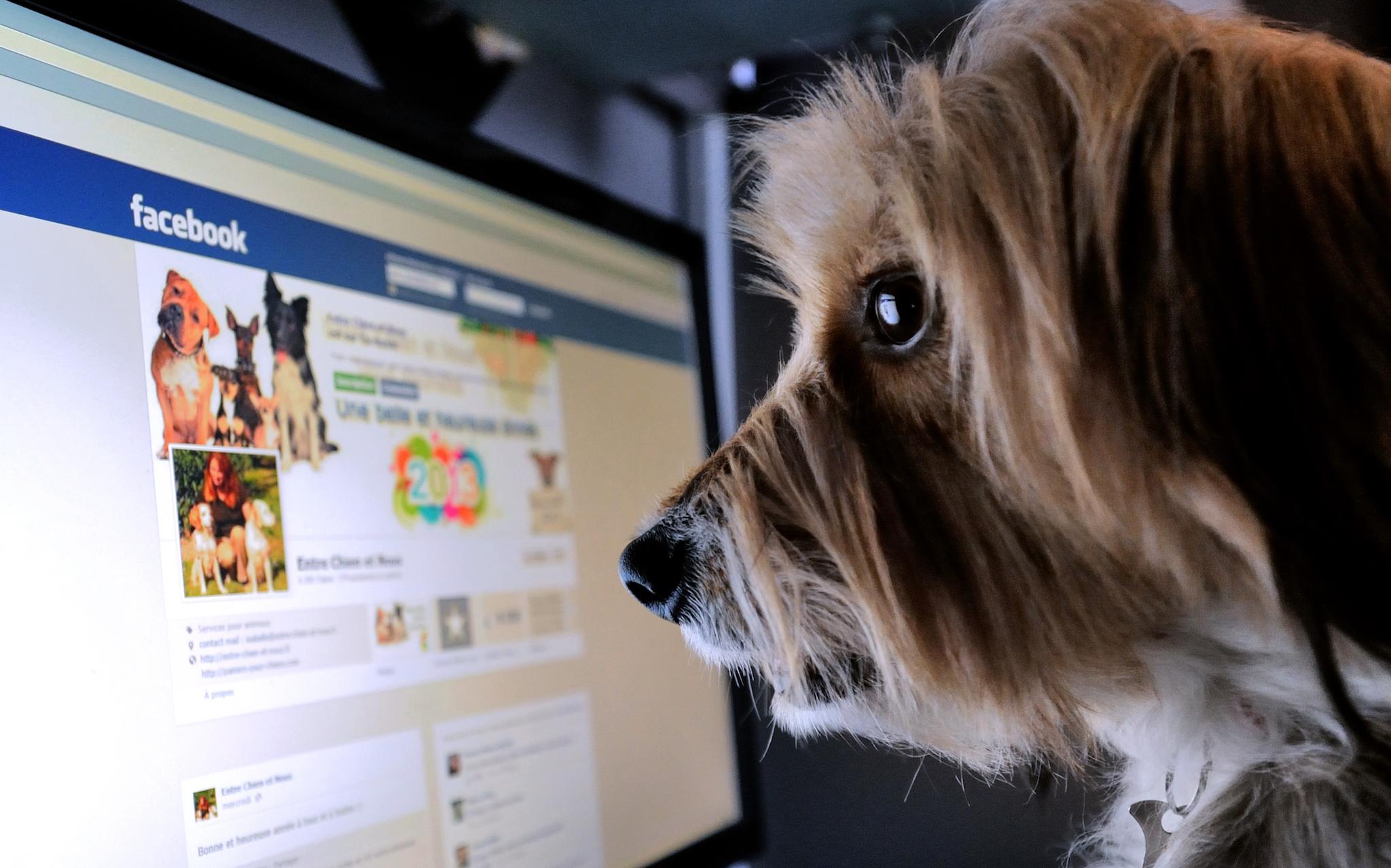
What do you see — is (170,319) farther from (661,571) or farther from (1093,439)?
(1093,439)

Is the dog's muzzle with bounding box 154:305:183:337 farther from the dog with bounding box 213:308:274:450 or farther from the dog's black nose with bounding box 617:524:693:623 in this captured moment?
the dog's black nose with bounding box 617:524:693:623

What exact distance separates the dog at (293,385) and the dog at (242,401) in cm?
1

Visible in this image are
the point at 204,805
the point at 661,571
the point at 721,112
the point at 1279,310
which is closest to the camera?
the point at 1279,310

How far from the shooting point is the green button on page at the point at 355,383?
0.78 meters

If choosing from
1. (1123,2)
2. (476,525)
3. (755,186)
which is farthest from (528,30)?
(1123,2)

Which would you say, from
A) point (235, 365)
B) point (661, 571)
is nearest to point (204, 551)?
point (235, 365)

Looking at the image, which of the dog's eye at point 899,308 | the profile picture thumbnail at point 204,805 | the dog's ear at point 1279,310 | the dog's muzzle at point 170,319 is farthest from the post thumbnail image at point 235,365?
the dog's ear at point 1279,310

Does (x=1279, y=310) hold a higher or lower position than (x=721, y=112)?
lower

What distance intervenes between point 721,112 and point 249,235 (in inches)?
32.4

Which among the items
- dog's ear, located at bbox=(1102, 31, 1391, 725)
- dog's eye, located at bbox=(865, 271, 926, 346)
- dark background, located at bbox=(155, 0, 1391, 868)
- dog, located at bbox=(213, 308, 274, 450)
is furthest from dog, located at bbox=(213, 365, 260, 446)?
dog's ear, located at bbox=(1102, 31, 1391, 725)

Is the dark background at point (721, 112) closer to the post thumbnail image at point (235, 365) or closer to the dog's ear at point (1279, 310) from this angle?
the post thumbnail image at point (235, 365)

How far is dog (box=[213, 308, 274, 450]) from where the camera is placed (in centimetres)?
68

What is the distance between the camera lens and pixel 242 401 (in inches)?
27.4

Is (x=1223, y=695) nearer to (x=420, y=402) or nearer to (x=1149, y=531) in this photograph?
(x=1149, y=531)
